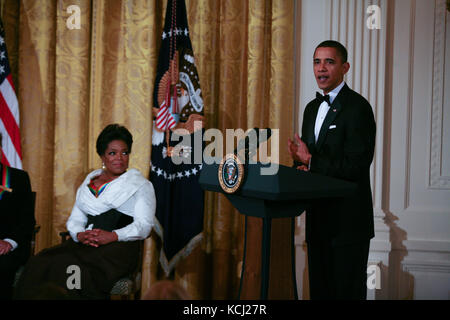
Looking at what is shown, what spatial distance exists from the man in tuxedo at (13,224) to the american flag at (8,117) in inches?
24.2

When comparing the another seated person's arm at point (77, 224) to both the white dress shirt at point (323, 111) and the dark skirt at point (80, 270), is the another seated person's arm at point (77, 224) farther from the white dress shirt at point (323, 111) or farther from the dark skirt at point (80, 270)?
the white dress shirt at point (323, 111)

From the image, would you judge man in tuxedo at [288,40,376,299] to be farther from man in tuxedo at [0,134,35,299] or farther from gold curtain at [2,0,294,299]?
man in tuxedo at [0,134,35,299]

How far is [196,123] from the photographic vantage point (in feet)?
11.8

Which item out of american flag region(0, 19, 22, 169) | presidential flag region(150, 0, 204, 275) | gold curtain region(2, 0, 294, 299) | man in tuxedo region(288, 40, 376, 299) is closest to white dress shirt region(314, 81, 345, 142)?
man in tuxedo region(288, 40, 376, 299)

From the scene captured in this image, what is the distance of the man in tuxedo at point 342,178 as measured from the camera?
2266 millimetres

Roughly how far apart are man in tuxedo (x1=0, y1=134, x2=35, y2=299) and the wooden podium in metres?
1.69

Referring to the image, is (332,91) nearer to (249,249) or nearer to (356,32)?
(249,249)

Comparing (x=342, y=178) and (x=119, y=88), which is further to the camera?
(x=119, y=88)

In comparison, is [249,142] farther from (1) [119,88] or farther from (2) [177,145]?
(1) [119,88]

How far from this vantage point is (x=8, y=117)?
3676 millimetres

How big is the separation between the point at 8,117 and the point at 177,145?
1554 millimetres

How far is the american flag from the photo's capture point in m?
3.66

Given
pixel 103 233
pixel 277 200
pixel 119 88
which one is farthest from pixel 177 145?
pixel 277 200
